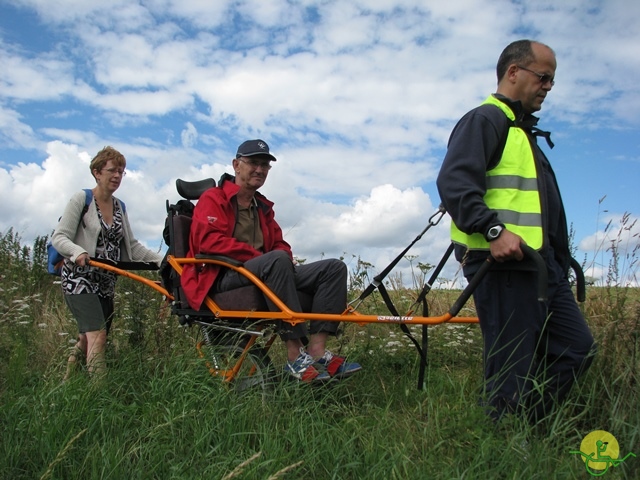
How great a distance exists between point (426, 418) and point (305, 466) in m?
0.87

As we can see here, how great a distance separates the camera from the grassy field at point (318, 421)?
317cm

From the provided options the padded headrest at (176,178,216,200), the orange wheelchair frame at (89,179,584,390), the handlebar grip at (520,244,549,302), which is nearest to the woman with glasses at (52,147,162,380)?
the orange wheelchair frame at (89,179,584,390)

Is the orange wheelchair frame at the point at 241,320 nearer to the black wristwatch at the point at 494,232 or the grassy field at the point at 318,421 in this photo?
the grassy field at the point at 318,421

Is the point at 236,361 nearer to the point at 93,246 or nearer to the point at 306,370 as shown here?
the point at 306,370

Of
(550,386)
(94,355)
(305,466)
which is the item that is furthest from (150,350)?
(550,386)

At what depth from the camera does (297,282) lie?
15.6 ft

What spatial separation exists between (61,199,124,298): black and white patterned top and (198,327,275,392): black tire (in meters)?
1.26

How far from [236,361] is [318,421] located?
3.43 feet

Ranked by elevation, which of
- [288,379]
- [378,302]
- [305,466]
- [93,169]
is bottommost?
[305,466]

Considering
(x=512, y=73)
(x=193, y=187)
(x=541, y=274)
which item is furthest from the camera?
(x=193, y=187)

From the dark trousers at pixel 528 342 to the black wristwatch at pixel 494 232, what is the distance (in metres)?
0.27

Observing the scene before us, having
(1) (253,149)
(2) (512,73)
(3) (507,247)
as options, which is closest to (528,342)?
(3) (507,247)

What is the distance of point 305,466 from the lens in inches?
131

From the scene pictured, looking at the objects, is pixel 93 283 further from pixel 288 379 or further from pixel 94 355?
pixel 288 379
